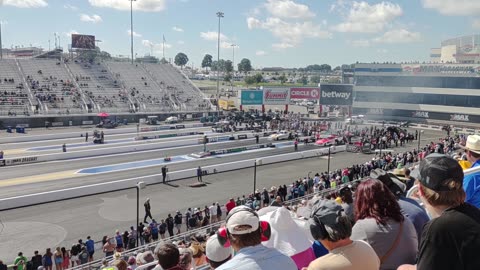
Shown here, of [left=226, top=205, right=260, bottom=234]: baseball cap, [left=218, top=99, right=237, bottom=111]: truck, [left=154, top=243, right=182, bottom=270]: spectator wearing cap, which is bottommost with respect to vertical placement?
[left=218, top=99, right=237, bottom=111]: truck

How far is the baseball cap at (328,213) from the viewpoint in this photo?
325 cm

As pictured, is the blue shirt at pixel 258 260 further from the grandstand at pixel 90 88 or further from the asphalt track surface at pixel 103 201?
the grandstand at pixel 90 88

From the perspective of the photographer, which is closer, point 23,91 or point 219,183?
point 219,183

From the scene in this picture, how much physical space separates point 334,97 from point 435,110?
53.3 feet

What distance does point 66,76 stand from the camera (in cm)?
6775

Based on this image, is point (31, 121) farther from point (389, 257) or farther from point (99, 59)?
point (389, 257)

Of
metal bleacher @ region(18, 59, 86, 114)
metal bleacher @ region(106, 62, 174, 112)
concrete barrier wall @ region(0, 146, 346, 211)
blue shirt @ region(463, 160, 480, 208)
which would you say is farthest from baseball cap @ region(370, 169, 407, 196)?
metal bleacher @ region(106, 62, 174, 112)

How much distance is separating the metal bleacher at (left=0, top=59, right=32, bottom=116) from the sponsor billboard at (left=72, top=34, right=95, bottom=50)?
1328 cm

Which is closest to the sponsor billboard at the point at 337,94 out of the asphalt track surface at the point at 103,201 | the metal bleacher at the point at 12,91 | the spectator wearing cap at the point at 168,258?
the asphalt track surface at the point at 103,201

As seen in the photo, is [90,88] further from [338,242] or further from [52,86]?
[338,242]

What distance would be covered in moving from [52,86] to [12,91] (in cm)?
619

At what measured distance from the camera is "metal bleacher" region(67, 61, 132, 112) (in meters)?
62.6

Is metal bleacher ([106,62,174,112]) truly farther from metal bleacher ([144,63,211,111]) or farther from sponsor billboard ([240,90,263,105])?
sponsor billboard ([240,90,263,105])

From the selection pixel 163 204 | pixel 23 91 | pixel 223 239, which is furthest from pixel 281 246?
pixel 23 91
